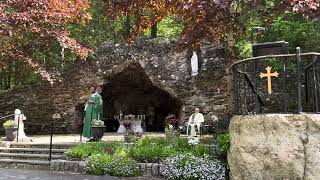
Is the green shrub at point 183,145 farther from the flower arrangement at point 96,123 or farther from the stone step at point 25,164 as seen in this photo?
the stone step at point 25,164

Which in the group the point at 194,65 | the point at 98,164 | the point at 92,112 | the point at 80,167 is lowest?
the point at 80,167

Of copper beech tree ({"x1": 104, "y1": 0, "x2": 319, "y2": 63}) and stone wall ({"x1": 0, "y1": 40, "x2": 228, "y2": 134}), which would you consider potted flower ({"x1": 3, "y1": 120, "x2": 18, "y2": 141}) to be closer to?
stone wall ({"x1": 0, "y1": 40, "x2": 228, "y2": 134})

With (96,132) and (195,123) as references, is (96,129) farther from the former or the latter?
(195,123)

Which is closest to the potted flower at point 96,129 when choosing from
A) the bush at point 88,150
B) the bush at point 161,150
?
the bush at point 88,150

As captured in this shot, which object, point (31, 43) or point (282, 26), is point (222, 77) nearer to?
point (282, 26)

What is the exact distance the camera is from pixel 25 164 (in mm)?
12031

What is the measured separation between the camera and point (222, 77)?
17078 mm

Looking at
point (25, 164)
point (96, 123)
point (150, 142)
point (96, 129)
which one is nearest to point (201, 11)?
point (150, 142)

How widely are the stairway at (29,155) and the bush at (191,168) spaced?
384 centimetres

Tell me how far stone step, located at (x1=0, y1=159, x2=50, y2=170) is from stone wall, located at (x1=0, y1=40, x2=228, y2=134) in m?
6.64

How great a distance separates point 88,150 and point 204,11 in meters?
4.83

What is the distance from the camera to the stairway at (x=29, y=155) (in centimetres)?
1195

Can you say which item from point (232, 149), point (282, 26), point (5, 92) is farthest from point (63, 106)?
point (232, 149)

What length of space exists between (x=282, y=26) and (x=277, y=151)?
960 cm
